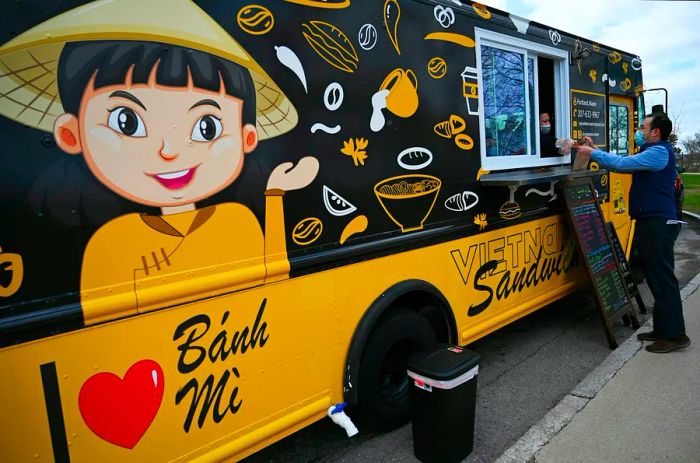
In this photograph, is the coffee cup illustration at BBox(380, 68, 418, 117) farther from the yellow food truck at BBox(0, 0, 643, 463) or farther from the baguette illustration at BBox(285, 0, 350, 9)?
the baguette illustration at BBox(285, 0, 350, 9)

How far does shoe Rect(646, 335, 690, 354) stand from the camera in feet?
13.3

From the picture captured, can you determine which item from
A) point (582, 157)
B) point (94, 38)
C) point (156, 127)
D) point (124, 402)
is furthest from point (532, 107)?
point (124, 402)

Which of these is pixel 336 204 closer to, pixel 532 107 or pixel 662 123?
pixel 532 107

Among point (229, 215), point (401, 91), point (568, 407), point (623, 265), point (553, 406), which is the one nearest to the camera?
point (229, 215)

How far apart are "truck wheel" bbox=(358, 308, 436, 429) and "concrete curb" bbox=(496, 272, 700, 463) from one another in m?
0.74

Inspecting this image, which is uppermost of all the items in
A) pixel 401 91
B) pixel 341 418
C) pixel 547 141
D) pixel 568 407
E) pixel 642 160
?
pixel 401 91

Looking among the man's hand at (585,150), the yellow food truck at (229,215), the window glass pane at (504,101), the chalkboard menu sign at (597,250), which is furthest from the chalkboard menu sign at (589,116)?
the yellow food truck at (229,215)

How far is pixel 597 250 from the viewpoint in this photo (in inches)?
186

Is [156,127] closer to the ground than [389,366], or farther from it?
farther from it

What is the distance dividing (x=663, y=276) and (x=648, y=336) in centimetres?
59

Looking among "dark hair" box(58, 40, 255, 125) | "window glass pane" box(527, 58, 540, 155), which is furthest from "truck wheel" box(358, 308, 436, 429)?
"window glass pane" box(527, 58, 540, 155)

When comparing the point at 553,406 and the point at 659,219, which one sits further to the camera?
the point at 659,219

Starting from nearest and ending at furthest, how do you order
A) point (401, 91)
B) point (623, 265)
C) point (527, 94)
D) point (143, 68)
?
point (143, 68), point (401, 91), point (527, 94), point (623, 265)

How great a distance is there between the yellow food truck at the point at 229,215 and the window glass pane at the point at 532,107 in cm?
71
